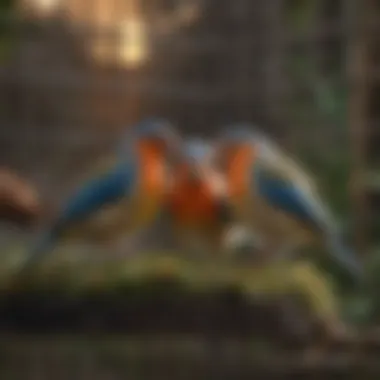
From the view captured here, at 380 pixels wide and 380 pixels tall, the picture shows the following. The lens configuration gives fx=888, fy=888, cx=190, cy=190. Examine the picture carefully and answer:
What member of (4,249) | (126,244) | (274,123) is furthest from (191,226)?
(4,249)

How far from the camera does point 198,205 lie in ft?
5.15

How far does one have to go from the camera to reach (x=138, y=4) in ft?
5.24

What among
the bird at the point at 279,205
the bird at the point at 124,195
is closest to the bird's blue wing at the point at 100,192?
the bird at the point at 124,195

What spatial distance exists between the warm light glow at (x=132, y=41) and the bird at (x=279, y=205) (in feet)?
0.70

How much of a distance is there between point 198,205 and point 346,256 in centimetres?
28

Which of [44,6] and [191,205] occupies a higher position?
[44,6]

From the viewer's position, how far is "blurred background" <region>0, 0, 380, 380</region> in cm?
157

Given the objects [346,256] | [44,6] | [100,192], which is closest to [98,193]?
[100,192]

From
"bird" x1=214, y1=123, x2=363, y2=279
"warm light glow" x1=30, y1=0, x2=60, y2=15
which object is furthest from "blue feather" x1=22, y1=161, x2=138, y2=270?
"warm light glow" x1=30, y1=0, x2=60, y2=15

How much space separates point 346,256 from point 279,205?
0.49ft

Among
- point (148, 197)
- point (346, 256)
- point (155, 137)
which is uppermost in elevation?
point (155, 137)

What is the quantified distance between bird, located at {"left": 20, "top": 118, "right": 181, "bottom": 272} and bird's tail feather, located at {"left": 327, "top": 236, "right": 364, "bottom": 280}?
313 millimetres

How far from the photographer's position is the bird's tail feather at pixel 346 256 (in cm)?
157

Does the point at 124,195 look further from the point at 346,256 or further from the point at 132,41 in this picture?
the point at 346,256
